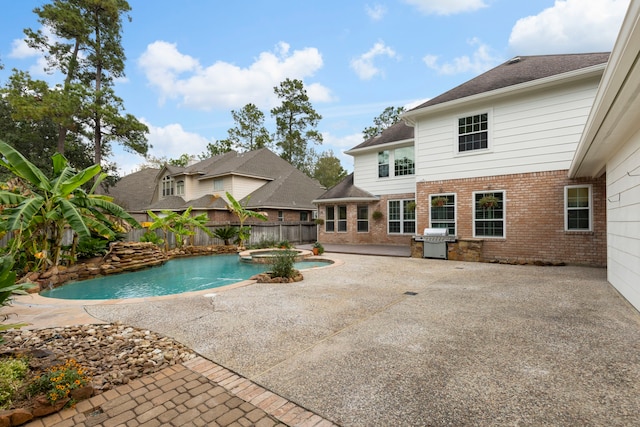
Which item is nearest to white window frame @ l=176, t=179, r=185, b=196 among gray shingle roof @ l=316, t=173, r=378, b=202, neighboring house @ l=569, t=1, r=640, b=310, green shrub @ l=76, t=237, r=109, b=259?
gray shingle roof @ l=316, t=173, r=378, b=202

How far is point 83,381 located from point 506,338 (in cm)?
454

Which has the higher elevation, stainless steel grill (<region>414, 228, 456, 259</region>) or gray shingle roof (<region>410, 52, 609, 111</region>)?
gray shingle roof (<region>410, 52, 609, 111</region>)

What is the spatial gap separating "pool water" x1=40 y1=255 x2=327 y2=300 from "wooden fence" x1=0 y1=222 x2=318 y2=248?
317 cm

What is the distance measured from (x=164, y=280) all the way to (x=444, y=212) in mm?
10252

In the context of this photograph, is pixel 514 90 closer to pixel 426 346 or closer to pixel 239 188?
pixel 426 346

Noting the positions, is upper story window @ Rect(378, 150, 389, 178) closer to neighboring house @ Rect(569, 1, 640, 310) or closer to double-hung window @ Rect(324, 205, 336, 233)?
double-hung window @ Rect(324, 205, 336, 233)

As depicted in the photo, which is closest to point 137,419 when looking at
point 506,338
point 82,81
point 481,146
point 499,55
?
point 506,338

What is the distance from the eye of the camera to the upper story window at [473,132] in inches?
415

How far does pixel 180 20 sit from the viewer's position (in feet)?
39.6

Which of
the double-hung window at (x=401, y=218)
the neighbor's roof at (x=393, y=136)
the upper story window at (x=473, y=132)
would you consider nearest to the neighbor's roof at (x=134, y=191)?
the neighbor's roof at (x=393, y=136)

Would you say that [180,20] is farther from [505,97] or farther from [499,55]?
[499,55]

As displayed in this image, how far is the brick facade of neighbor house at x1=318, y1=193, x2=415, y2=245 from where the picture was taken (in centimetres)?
1462

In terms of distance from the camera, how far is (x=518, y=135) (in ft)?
32.4

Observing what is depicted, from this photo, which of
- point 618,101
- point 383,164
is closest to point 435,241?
point 383,164
